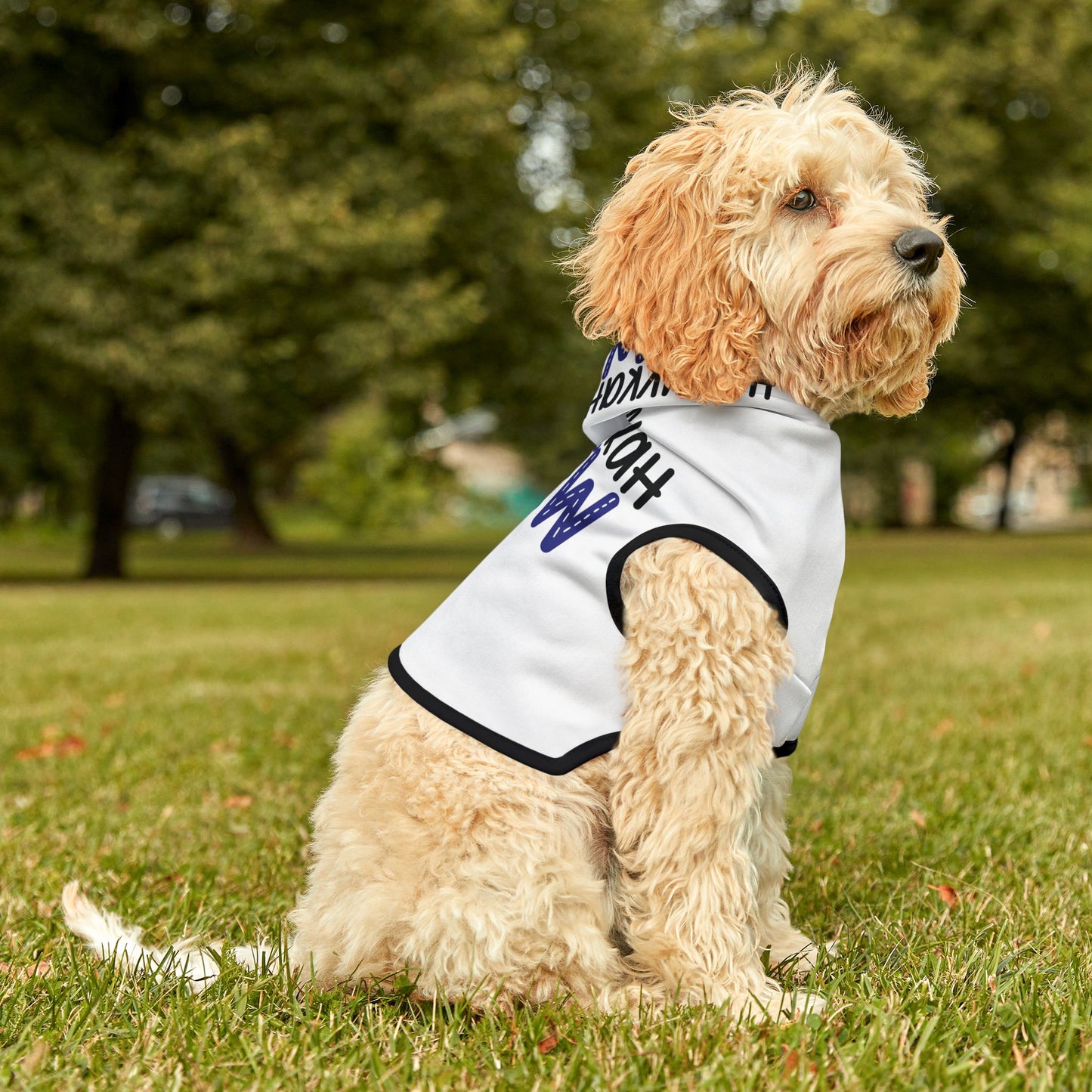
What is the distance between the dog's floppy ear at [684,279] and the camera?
9.34 feet

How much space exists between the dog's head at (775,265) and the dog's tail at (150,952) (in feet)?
6.16

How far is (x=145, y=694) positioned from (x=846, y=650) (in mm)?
5491

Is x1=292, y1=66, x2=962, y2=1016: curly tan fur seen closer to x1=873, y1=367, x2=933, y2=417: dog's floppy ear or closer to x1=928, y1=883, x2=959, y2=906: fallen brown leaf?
x1=873, y1=367, x2=933, y2=417: dog's floppy ear

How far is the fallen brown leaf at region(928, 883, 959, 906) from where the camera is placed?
3652 mm

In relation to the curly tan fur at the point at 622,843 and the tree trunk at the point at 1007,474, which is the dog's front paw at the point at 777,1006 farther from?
the tree trunk at the point at 1007,474

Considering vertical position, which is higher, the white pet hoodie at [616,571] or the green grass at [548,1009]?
the white pet hoodie at [616,571]

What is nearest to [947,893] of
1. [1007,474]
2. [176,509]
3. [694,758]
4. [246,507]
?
[694,758]

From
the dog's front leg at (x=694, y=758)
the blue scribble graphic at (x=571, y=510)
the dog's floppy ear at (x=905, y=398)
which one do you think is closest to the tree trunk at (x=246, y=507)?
the blue scribble graphic at (x=571, y=510)

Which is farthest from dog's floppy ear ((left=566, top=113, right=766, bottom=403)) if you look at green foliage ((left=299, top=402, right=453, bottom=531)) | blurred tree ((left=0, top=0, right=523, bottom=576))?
green foliage ((left=299, top=402, right=453, bottom=531))

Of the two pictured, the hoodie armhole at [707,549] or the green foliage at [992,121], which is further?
the green foliage at [992,121]

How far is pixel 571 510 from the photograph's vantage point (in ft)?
9.58

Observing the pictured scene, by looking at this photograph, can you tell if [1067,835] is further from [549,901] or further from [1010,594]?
[1010,594]

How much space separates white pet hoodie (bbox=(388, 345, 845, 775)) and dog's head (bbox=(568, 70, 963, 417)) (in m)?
0.13

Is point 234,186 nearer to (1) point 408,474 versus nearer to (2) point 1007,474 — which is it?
(1) point 408,474
